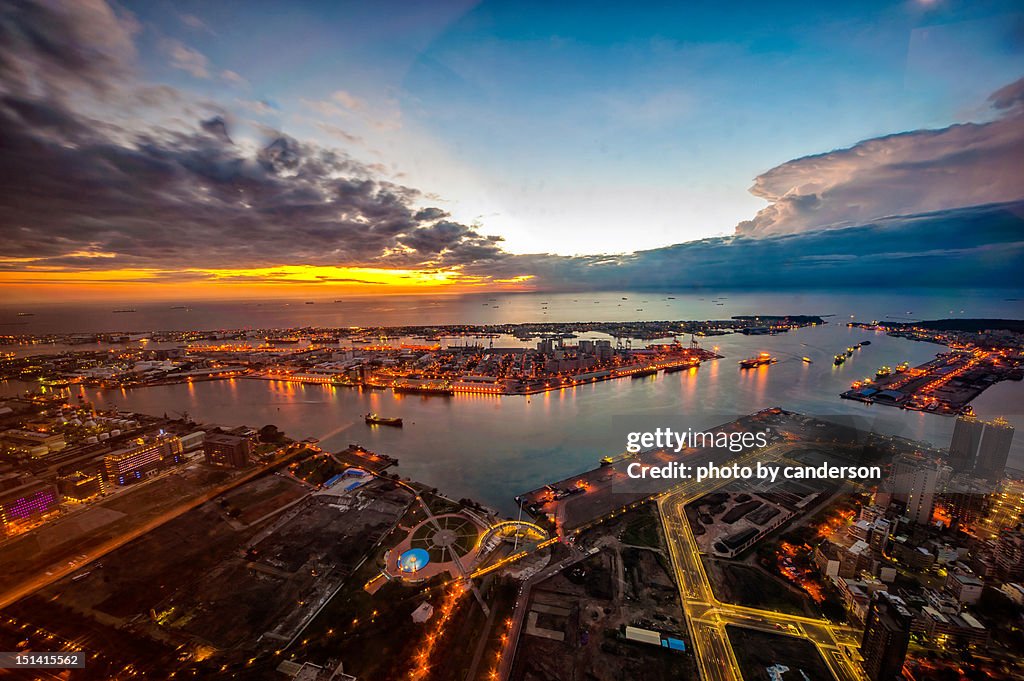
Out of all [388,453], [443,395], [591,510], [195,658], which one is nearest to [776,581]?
[591,510]

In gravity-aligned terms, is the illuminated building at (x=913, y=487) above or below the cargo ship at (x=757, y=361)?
above

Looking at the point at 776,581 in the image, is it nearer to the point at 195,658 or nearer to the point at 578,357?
the point at 195,658

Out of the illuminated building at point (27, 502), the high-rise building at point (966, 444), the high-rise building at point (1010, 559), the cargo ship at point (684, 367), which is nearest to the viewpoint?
the high-rise building at point (1010, 559)

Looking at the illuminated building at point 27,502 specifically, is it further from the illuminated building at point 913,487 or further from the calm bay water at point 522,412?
the illuminated building at point 913,487

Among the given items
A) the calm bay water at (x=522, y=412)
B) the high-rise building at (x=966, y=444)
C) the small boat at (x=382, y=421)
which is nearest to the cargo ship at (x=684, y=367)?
the calm bay water at (x=522, y=412)

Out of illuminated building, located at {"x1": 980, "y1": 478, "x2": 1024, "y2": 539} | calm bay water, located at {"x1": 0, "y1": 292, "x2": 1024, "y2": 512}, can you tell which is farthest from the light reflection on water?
illuminated building, located at {"x1": 980, "y1": 478, "x2": 1024, "y2": 539}

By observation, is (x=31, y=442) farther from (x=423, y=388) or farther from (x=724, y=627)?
(x=724, y=627)
